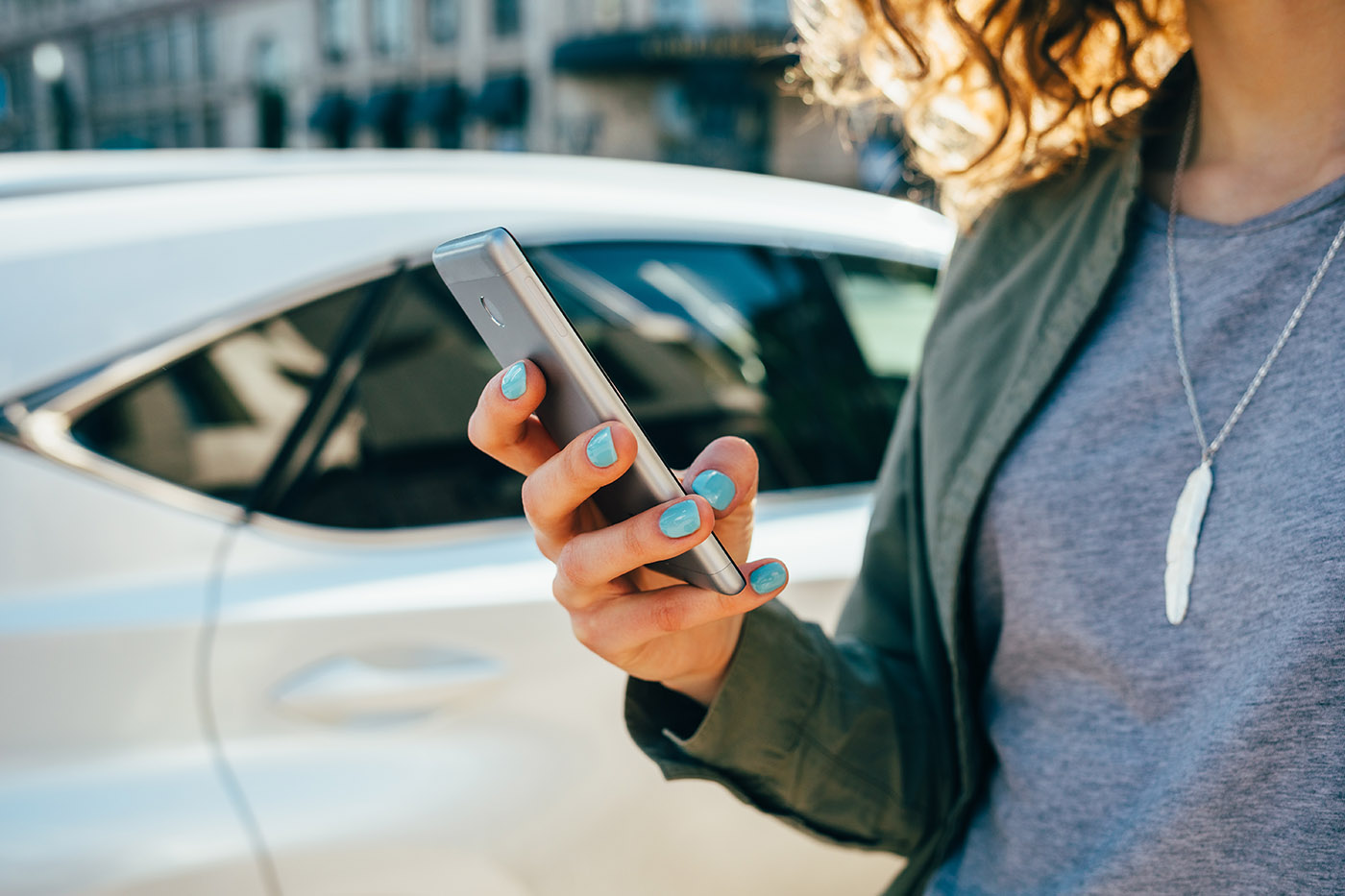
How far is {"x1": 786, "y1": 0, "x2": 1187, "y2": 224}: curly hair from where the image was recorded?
118 cm

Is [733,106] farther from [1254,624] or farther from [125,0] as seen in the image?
[1254,624]

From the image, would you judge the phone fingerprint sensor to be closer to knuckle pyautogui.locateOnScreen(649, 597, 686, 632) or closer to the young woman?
the young woman

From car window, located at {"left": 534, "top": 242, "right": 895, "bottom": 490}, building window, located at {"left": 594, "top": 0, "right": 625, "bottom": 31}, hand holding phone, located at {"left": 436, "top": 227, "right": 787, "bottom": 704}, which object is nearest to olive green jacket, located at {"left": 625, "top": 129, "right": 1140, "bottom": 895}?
hand holding phone, located at {"left": 436, "top": 227, "right": 787, "bottom": 704}

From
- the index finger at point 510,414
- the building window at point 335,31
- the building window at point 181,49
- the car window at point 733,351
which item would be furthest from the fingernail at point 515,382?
the building window at point 181,49

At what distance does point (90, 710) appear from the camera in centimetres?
136

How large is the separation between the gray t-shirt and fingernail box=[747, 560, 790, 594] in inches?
12.9

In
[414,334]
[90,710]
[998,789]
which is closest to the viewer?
[998,789]

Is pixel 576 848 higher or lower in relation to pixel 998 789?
lower

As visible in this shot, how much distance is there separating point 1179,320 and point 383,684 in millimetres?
1118

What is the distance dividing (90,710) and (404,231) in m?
0.80

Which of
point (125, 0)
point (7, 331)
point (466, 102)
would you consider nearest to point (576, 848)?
point (7, 331)

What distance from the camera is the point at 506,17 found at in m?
25.4

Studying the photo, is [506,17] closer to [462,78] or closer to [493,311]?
[462,78]

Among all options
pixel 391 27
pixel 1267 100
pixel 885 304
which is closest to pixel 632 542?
pixel 1267 100
